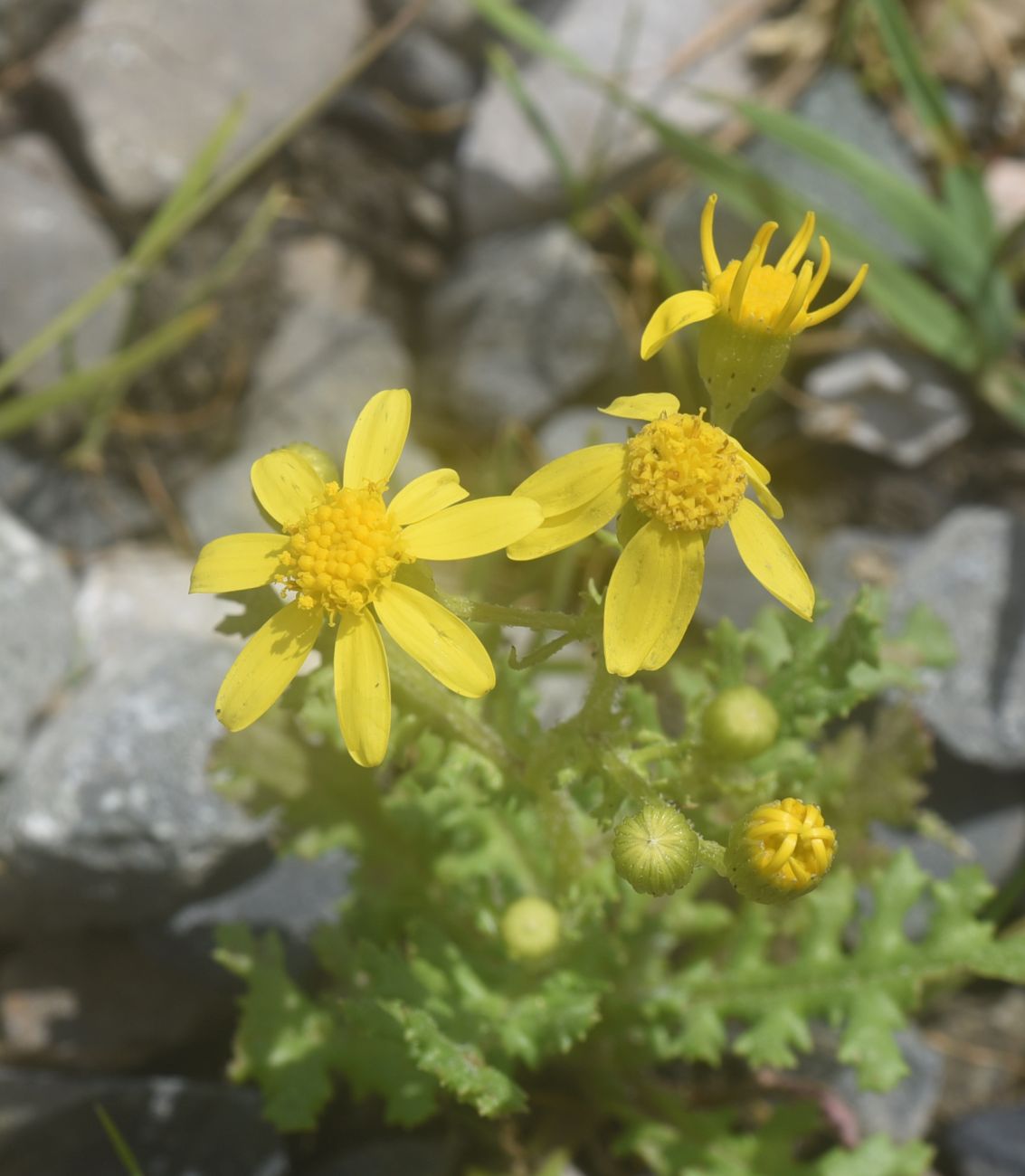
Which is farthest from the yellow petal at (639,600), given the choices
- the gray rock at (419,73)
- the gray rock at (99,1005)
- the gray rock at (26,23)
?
the gray rock at (26,23)

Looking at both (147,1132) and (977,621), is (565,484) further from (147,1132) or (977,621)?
(977,621)

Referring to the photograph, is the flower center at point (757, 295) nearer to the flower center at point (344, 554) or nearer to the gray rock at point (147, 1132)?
the flower center at point (344, 554)

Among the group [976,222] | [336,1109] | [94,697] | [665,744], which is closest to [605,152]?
[976,222]

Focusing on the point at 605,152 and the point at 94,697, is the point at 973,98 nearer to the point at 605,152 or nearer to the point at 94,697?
the point at 605,152

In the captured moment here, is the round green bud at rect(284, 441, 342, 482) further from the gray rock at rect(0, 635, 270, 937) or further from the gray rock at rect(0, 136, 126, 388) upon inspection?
the gray rock at rect(0, 136, 126, 388)

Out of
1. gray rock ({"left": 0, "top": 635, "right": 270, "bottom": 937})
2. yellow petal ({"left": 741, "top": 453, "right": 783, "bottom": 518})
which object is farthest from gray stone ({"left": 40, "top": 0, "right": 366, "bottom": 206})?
yellow petal ({"left": 741, "top": 453, "right": 783, "bottom": 518})

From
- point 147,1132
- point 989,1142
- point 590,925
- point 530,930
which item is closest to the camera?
point 530,930

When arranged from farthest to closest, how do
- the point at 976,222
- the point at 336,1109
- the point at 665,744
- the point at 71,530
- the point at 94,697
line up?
the point at 71,530 → the point at 976,222 → the point at 94,697 → the point at 336,1109 → the point at 665,744

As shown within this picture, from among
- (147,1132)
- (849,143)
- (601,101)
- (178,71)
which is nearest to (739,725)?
(147,1132)
